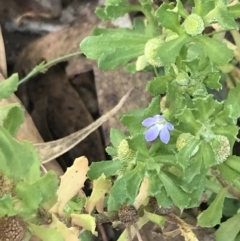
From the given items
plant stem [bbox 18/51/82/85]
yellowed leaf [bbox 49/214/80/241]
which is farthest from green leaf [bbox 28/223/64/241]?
plant stem [bbox 18/51/82/85]

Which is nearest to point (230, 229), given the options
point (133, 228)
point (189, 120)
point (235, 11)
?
point (133, 228)

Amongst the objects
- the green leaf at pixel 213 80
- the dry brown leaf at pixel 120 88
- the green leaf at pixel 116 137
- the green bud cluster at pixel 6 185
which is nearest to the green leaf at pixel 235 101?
the green leaf at pixel 213 80

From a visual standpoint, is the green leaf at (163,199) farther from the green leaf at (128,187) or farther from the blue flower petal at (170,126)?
the blue flower petal at (170,126)

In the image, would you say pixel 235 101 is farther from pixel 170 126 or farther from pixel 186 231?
pixel 186 231

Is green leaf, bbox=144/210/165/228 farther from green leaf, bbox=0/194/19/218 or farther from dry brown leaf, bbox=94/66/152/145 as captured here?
dry brown leaf, bbox=94/66/152/145

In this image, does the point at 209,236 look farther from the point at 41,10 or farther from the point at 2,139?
the point at 41,10

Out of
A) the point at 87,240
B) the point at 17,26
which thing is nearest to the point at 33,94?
the point at 17,26
